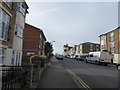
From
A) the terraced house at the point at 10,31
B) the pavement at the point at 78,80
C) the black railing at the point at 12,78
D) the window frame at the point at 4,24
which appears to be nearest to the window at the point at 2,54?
the terraced house at the point at 10,31

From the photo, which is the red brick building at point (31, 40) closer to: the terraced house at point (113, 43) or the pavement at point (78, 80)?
the pavement at point (78, 80)

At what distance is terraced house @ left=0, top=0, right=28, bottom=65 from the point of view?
39.2 feet

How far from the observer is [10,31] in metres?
13.4

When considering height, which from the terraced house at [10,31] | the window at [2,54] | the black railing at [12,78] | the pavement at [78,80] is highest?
the terraced house at [10,31]

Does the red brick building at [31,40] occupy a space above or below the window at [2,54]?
above

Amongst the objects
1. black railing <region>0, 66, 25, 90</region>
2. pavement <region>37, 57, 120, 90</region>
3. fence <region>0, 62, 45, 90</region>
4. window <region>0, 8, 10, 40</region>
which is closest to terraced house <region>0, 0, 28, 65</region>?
window <region>0, 8, 10, 40</region>

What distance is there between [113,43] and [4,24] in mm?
39491

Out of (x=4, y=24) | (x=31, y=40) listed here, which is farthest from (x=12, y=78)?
(x=31, y=40)

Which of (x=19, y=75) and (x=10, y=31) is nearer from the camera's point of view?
(x=19, y=75)

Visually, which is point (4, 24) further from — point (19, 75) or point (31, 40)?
point (31, 40)

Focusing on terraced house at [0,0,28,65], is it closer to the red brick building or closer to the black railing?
the black railing

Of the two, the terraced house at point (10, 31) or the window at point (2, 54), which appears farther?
the window at point (2, 54)

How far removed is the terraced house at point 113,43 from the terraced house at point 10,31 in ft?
106

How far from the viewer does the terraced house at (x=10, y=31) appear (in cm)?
1196
